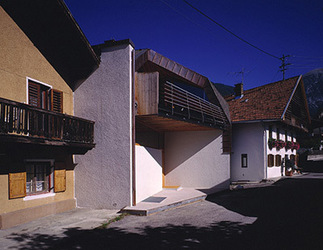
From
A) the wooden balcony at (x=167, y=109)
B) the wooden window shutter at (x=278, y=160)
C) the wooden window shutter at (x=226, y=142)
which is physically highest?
the wooden balcony at (x=167, y=109)

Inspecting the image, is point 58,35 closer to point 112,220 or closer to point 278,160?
point 112,220

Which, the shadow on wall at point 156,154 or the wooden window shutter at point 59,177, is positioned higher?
the shadow on wall at point 156,154

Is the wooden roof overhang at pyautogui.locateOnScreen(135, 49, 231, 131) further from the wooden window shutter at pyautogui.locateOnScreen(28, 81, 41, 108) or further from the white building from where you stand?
the wooden window shutter at pyautogui.locateOnScreen(28, 81, 41, 108)

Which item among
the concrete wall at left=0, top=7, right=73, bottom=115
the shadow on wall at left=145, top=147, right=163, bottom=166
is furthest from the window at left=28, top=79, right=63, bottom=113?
the shadow on wall at left=145, top=147, right=163, bottom=166

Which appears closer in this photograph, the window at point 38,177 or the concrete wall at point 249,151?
the window at point 38,177

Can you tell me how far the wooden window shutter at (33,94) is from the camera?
384 inches

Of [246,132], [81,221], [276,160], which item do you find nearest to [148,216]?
[81,221]

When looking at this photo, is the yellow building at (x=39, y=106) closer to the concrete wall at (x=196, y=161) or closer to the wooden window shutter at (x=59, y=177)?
the wooden window shutter at (x=59, y=177)

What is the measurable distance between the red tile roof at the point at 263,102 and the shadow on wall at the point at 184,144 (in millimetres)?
4401

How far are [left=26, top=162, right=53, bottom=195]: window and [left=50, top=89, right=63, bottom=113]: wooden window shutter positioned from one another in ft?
6.90

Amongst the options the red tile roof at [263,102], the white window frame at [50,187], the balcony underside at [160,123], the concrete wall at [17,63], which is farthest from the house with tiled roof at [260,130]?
the concrete wall at [17,63]

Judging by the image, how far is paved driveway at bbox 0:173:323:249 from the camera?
22.2ft

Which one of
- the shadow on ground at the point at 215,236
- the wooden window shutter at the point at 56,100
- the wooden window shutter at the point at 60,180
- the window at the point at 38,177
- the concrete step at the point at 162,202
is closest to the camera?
the shadow on ground at the point at 215,236

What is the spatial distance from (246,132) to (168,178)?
688cm
